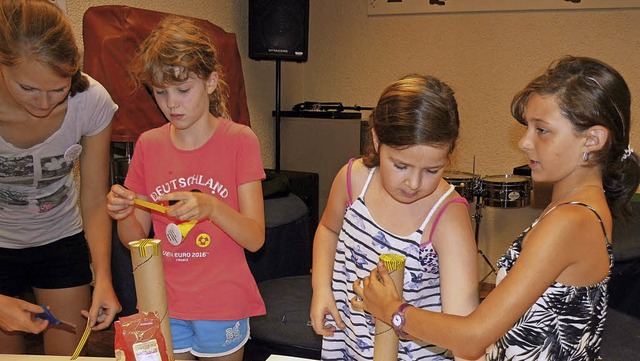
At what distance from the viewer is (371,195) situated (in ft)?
4.83

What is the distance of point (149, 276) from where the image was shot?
101 centimetres

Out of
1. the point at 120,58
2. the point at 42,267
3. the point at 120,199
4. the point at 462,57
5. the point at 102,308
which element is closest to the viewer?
the point at 120,199

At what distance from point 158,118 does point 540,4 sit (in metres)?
2.88

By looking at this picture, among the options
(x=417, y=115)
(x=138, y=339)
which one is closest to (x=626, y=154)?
(x=417, y=115)

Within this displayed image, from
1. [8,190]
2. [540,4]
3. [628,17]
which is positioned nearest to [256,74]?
[540,4]

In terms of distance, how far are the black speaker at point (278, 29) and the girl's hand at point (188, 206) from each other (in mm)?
3127

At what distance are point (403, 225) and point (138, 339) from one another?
678 millimetres

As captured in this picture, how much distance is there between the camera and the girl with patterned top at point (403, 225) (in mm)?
1260

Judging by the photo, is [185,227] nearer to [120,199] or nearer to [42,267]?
[120,199]

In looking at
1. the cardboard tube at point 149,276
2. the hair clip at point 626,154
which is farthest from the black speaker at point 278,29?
the cardboard tube at point 149,276

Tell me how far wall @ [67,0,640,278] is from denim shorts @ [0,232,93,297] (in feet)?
7.75

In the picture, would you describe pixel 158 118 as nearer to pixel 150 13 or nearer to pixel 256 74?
pixel 150 13

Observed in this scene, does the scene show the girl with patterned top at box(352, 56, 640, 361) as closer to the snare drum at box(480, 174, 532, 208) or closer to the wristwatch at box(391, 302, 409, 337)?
the wristwatch at box(391, 302, 409, 337)

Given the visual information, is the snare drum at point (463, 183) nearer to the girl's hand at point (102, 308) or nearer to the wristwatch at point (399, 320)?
the girl's hand at point (102, 308)
